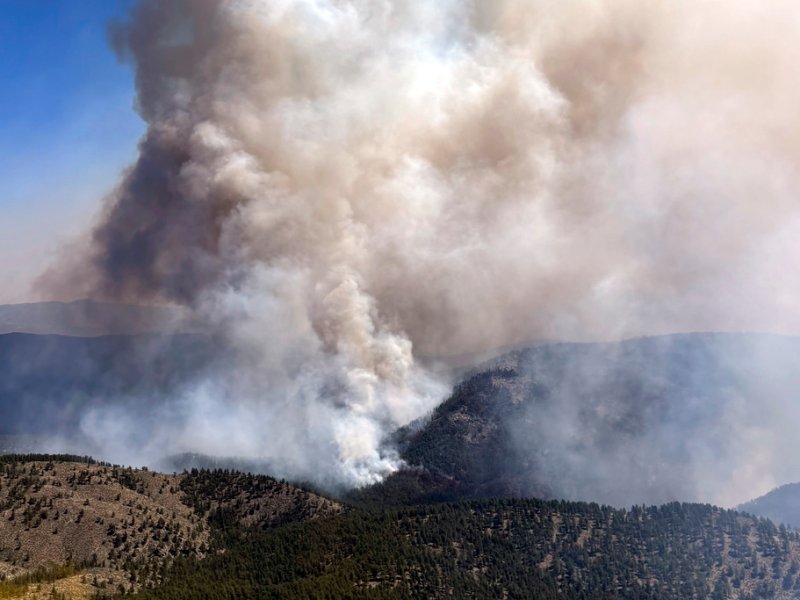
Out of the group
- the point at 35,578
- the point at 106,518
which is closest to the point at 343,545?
the point at 106,518

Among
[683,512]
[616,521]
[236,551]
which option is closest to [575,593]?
[616,521]

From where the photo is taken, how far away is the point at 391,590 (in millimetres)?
141250

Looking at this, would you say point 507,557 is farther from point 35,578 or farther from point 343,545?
point 35,578

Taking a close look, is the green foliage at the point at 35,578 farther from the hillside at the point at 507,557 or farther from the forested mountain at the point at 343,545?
the hillside at the point at 507,557

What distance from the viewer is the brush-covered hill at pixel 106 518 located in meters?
137

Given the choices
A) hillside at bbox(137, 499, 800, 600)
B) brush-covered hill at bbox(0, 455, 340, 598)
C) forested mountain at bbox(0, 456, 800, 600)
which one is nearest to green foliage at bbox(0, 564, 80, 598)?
brush-covered hill at bbox(0, 455, 340, 598)

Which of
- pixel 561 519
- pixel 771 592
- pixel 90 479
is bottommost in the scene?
pixel 771 592

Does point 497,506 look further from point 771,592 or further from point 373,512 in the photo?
point 771,592

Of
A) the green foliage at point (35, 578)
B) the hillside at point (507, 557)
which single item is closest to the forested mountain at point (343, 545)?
the green foliage at point (35, 578)

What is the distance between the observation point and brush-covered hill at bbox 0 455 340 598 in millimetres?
137125

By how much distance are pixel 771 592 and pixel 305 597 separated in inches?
3740

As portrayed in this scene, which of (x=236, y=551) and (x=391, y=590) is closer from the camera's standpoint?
(x=391, y=590)

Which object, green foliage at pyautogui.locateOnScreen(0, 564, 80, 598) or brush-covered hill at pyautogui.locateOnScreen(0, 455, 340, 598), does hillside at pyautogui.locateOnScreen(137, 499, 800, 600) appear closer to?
brush-covered hill at pyautogui.locateOnScreen(0, 455, 340, 598)

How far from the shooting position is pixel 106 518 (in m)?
156
